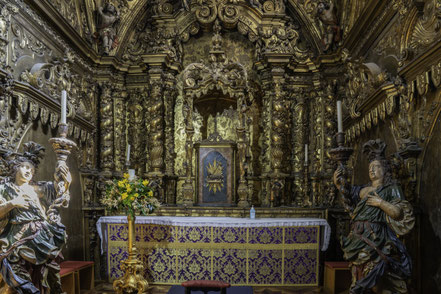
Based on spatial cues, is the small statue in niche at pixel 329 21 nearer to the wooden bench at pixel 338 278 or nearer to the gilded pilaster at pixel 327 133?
the gilded pilaster at pixel 327 133

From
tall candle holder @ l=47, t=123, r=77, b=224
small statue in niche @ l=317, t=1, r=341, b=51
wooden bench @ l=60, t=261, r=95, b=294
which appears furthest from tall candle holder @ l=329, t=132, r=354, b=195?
small statue in niche @ l=317, t=1, r=341, b=51

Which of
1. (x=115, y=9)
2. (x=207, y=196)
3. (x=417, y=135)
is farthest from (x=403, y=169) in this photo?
(x=115, y=9)

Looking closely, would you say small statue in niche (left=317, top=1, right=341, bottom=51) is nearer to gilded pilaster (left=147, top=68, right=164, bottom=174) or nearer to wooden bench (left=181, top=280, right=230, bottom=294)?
gilded pilaster (left=147, top=68, right=164, bottom=174)

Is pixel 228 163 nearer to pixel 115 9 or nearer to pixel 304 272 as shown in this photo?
pixel 304 272

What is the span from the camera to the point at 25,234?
442 centimetres

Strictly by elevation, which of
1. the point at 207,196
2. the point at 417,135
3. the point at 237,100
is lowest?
the point at 207,196

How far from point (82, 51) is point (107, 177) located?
287 centimetres

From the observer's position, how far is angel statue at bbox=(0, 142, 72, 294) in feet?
14.0

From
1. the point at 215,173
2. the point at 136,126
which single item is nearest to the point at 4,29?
the point at 136,126

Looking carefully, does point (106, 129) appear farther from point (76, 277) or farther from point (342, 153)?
point (342, 153)

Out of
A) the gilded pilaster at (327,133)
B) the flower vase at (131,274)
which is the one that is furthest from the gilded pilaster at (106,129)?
the gilded pilaster at (327,133)

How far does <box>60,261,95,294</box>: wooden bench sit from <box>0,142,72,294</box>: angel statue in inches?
47.0

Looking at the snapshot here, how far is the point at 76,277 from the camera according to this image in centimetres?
634

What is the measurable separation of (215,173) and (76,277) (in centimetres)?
384
